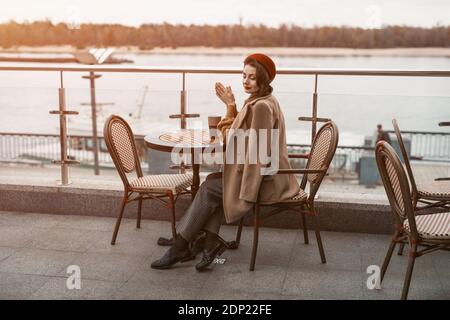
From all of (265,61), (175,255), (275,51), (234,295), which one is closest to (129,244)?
(175,255)

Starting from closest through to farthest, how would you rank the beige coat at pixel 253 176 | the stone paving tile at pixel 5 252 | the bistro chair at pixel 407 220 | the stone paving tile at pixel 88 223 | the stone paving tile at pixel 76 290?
the bistro chair at pixel 407 220 < the stone paving tile at pixel 76 290 < the beige coat at pixel 253 176 < the stone paving tile at pixel 5 252 < the stone paving tile at pixel 88 223

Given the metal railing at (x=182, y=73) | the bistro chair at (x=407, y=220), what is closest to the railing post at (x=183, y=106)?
the metal railing at (x=182, y=73)

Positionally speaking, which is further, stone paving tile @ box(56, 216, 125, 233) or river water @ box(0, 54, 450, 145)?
river water @ box(0, 54, 450, 145)

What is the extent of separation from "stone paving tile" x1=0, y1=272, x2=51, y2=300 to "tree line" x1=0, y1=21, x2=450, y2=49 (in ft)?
40.5

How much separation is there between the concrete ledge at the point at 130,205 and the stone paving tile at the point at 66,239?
14.3 inches

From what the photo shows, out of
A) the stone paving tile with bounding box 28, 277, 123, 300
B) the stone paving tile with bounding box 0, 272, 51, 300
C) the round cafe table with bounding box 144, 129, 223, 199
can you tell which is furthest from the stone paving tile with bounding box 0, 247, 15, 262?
the round cafe table with bounding box 144, 129, 223, 199

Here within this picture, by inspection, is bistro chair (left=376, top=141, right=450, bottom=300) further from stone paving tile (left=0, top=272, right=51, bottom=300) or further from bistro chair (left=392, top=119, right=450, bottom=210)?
stone paving tile (left=0, top=272, right=51, bottom=300)

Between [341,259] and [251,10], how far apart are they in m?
19.5

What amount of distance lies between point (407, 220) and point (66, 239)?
218 cm

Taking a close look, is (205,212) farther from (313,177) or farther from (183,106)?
(183,106)

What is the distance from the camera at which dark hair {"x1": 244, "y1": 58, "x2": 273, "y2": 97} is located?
10.4 feet

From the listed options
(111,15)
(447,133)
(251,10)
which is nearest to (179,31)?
(251,10)

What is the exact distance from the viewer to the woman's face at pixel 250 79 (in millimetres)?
3178

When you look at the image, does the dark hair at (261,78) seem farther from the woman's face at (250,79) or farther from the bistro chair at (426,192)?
the bistro chair at (426,192)
